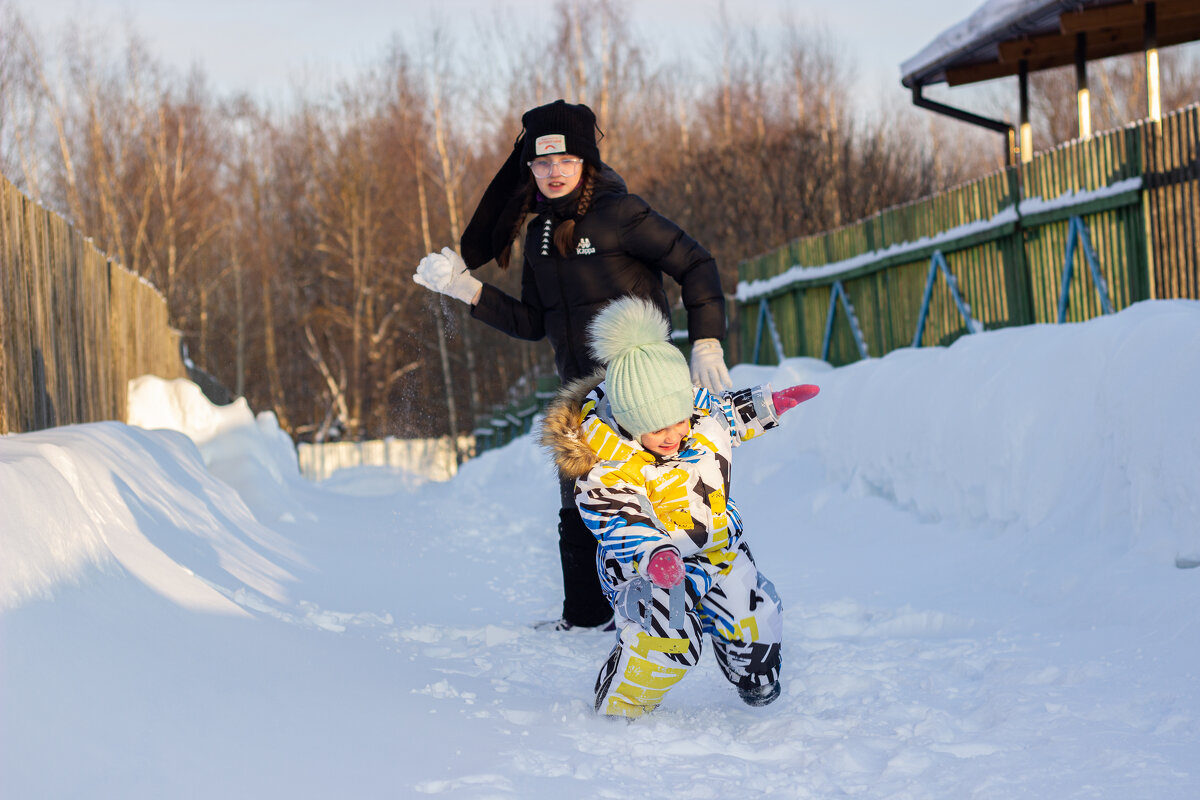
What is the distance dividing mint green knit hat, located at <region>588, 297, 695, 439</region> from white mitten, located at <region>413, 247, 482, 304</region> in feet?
3.80

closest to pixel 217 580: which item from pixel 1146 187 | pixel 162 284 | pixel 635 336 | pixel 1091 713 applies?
pixel 635 336

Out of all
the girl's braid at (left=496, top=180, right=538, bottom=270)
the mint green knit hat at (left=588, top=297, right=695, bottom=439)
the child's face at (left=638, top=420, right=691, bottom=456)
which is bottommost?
the child's face at (left=638, top=420, right=691, bottom=456)

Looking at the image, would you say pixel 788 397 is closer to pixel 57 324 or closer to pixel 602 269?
pixel 602 269

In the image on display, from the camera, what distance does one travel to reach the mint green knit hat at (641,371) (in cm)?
266

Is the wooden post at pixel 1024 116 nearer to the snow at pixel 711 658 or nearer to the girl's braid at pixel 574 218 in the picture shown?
the snow at pixel 711 658

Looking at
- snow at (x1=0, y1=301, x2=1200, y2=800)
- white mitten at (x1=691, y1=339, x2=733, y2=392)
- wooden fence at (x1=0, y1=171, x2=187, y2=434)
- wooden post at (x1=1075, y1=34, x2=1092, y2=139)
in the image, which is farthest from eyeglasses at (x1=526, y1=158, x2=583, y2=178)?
wooden post at (x1=1075, y1=34, x2=1092, y2=139)

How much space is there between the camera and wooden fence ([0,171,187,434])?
4.82 meters

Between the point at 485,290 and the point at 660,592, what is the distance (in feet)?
5.13

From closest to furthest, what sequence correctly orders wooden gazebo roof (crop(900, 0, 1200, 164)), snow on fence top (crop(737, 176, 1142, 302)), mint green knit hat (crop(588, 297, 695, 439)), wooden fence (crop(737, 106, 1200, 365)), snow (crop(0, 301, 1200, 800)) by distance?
snow (crop(0, 301, 1200, 800)) → mint green knit hat (crop(588, 297, 695, 439)) → wooden fence (crop(737, 106, 1200, 365)) → snow on fence top (crop(737, 176, 1142, 302)) → wooden gazebo roof (crop(900, 0, 1200, 164))

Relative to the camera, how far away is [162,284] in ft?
91.9

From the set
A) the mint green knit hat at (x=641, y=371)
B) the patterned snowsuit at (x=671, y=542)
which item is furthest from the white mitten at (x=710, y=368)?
the mint green knit hat at (x=641, y=371)

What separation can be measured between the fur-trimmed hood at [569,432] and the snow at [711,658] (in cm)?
60

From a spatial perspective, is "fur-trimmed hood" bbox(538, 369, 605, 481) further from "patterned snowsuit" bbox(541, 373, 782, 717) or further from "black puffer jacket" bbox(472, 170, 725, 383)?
"black puffer jacket" bbox(472, 170, 725, 383)

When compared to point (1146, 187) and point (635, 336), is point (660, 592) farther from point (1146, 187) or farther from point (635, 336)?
point (1146, 187)
